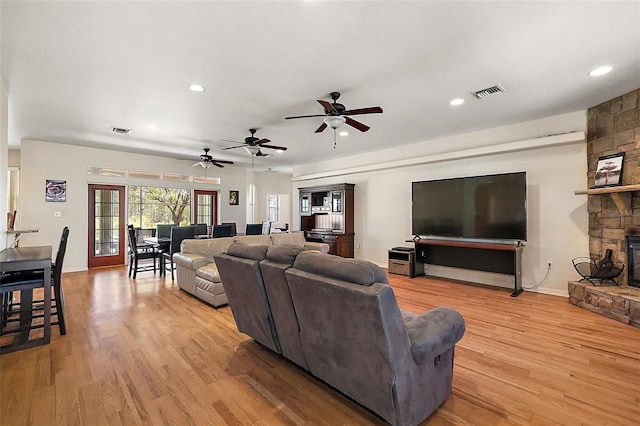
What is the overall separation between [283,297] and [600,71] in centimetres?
380

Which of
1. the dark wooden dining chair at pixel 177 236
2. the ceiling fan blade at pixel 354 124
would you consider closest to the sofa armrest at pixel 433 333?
the ceiling fan blade at pixel 354 124

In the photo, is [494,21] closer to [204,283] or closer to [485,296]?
[485,296]

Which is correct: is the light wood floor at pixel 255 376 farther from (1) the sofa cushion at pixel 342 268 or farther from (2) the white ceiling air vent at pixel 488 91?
(2) the white ceiling air vent at pixel 488 91

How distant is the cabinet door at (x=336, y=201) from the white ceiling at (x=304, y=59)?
2805 millimetres

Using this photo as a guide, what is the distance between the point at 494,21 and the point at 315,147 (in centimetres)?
444

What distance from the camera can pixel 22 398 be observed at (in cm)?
201

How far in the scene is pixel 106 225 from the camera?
6.89m

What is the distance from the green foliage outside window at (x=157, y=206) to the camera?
734cm

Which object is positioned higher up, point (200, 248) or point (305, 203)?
point (305, 203)

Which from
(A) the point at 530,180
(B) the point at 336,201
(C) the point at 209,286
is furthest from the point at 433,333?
(B) the point at 336,201

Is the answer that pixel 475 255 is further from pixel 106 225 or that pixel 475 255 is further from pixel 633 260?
pixel 106 225

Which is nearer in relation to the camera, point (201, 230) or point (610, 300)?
point (610, 300)

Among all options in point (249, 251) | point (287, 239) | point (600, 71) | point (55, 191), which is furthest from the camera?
point (55, 191)

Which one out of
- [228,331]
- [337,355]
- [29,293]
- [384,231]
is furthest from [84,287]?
[384,231]
